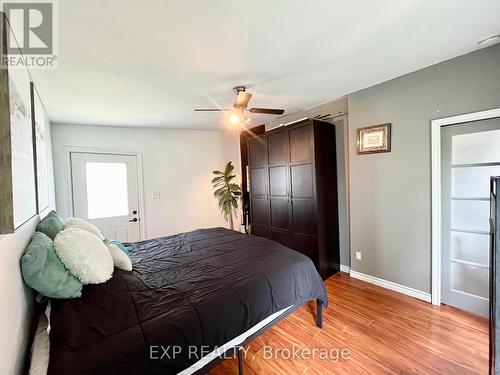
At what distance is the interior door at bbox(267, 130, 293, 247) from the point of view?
11.7 feet

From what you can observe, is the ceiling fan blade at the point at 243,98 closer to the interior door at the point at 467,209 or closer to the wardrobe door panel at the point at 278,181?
the wardrobe door panel at the point at 278,181

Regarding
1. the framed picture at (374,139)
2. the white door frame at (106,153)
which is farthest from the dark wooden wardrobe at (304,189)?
the white door frame at (106,153)

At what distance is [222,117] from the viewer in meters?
3.86

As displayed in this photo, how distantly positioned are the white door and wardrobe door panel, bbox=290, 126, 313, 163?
2882 millimetres

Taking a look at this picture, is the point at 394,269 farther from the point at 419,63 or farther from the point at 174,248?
the point at 174,248

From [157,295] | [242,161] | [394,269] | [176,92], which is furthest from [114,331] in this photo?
[242,161]

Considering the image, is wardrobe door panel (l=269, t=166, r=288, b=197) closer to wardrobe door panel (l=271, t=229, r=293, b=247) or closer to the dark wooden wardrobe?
the dark wooden wardrobe

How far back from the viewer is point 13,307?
3.17 ft

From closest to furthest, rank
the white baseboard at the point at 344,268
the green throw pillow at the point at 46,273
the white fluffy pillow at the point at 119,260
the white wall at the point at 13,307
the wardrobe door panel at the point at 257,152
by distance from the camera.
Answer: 1. the white wall at the point at 13,307
2. the green throw pillow at the point at 46,273
3. the white fluffy pillow at the point at 119,260
4. the white baseboard at the point at 344,268
5. the wardrobe door panel at the point at 257,152

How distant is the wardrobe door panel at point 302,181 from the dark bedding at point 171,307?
1.18 meters

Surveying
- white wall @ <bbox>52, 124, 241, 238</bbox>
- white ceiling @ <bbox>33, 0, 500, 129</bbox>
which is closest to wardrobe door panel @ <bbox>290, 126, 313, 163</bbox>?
white ceiling @ <bbox>33, 0, 500, 129</bbox>

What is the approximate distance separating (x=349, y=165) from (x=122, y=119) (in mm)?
3545

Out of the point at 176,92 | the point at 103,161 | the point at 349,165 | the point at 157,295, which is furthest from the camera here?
the point at 103,161

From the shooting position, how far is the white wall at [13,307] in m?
0.84
